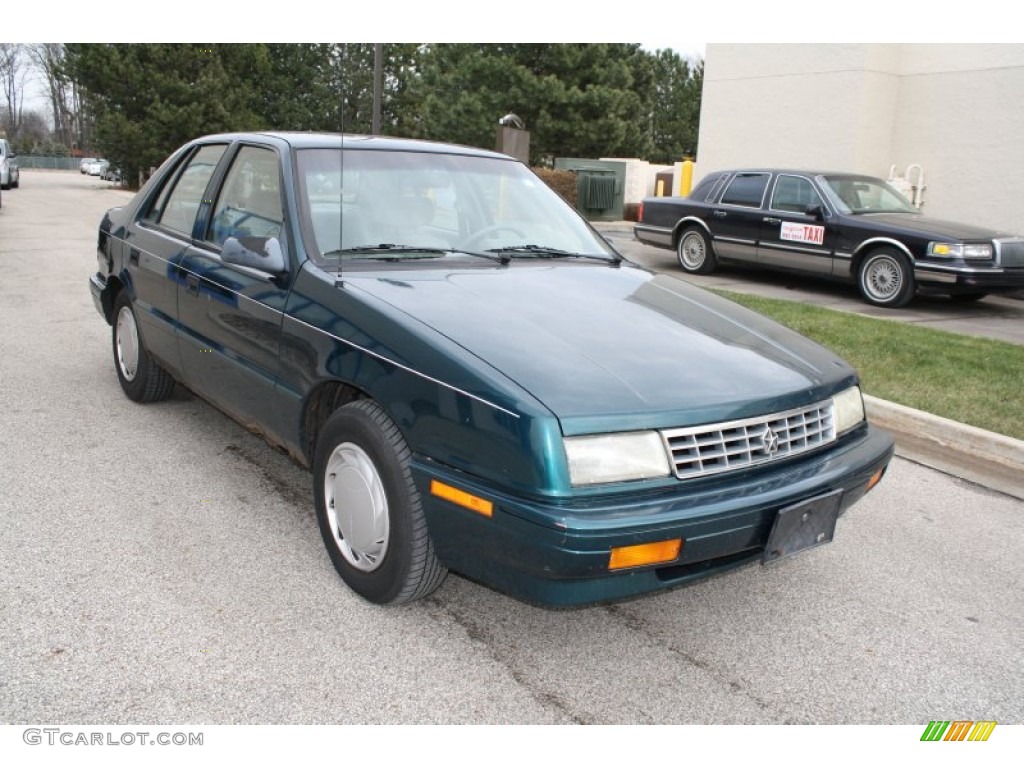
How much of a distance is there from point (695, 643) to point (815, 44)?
14893 mm

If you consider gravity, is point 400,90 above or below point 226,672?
above

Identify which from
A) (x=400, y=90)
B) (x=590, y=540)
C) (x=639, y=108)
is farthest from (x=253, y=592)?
(x=400, y=90)

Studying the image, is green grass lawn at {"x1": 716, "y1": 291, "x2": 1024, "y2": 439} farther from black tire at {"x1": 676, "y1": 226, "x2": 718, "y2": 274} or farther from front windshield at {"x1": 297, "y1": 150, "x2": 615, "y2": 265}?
black tire at {"x1": 676, "y1": 226, "x2": 718, "y2": 274}

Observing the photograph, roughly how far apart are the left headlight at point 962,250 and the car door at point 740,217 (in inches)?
94.8

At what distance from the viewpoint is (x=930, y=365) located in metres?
6.70

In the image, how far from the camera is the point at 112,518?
149 inches

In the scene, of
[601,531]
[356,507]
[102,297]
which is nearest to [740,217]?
[102,297]

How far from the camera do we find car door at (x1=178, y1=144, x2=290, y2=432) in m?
3.64

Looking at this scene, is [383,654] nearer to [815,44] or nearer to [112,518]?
[112,518]

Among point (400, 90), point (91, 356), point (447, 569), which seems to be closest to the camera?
point (447, 569)

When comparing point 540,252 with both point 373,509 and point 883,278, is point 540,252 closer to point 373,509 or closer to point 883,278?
point 373,509

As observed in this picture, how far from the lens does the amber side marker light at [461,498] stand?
8.61 ft

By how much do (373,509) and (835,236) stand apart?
9092mm

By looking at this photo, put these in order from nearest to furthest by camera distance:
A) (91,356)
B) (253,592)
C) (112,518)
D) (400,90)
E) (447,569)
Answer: (447,569) < (253,592) < (112,518) < (91,356) < (400,90)
